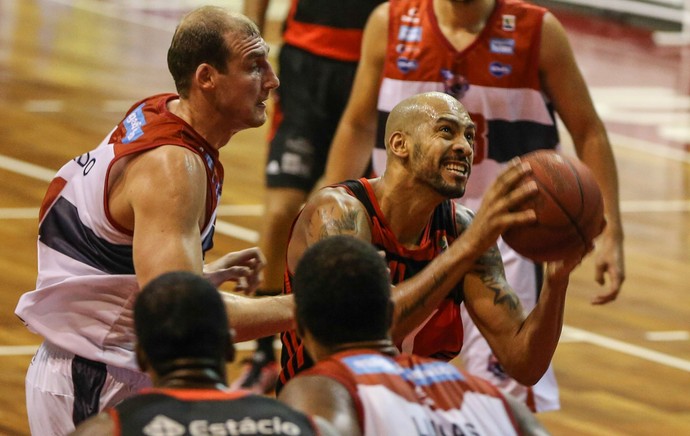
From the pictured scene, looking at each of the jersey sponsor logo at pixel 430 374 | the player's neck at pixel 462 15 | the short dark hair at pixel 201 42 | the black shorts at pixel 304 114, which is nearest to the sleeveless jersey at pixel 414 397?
the jersey sponsor logo at pixel 430 374

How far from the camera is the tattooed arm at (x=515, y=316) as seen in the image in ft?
13.9

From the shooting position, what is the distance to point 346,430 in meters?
2.99

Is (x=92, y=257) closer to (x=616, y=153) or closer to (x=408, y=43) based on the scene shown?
(x=408, y=43)

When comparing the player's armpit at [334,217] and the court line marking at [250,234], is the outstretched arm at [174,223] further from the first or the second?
the court line marking at [250,234]

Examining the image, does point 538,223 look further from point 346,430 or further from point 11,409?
point 11,409

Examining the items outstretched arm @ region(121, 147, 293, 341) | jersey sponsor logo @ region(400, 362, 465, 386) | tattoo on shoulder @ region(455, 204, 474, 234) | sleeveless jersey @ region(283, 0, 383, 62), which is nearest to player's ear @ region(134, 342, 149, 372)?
jersey sponsor logo @ region(400, 362, 465, 386)

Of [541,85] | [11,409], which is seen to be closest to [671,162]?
[541,85]

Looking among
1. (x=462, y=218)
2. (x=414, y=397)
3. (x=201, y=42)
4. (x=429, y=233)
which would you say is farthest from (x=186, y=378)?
(x=462, y=218)

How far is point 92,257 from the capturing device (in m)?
4.14

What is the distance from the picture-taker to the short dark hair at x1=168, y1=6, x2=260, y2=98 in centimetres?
420

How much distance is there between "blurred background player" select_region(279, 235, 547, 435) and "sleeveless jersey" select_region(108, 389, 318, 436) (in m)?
0.17

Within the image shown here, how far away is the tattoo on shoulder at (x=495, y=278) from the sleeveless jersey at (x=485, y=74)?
51.2 inches

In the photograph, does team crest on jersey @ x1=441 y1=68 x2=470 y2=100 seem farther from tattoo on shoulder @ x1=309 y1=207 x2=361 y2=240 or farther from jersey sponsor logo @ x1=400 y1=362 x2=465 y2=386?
jersey sponsor logo @ x1=400 y1=362 x2=465 y2=386

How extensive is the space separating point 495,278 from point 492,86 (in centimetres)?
143
